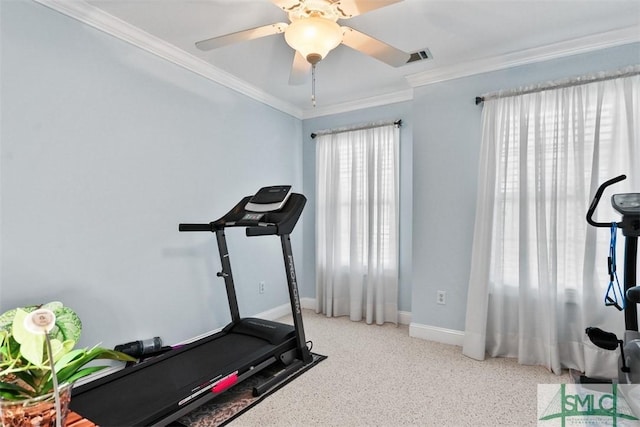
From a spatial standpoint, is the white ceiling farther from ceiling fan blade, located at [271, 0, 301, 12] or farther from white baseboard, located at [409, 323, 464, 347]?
white baseboard, located at [409, 323, 464, 347]

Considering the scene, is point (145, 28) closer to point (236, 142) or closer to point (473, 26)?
point (236, 142)

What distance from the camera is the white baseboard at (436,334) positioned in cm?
293

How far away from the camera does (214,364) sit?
2.09 meters

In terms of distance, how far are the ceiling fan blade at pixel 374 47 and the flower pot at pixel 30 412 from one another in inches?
73.3

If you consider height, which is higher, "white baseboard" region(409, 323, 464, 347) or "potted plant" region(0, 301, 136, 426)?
"potted plant" region(0, 301, 136, 426)

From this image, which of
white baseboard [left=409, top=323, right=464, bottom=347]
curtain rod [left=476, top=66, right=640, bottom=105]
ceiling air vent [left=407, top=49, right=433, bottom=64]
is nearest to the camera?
curtain rod [left=476, top=66, right=640, bottom=105]

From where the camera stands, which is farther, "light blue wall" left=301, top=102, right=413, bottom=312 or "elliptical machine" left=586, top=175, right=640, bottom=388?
"light blue wall" left=301, top=102, right=413, bottom=312

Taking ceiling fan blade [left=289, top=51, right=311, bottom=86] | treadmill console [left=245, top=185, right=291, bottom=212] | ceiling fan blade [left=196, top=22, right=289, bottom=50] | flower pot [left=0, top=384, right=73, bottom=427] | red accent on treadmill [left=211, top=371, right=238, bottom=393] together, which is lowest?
red accent on treadmill [left=211, top=371, right=238, bottom=393]

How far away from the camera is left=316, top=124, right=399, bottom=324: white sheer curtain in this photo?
349 centimetres

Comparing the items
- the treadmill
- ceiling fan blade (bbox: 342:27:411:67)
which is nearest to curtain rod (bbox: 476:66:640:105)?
ceiling fan blade (bbox: 342:27:411:67)

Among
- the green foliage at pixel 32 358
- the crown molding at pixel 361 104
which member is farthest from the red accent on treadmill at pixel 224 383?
the crown molding at pixel 361 104

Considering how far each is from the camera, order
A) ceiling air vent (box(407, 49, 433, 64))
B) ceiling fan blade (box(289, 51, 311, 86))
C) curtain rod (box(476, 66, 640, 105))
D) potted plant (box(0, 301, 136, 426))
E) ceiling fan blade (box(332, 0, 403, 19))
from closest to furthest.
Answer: potted plant (box(0, 301, 136, 426)), ceiling fan blade (box(332, 0, 403, 19)), ceiling fan blade (box(289, 51, 311, 86)), curtain rod (box(476, 66, 640, 105)), ceiling air vent (box(407, 49, 433, 64))

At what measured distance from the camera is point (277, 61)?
9.21 ft

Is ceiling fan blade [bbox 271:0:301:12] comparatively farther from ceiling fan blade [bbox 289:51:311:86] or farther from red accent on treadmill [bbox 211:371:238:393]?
red accent on treadmill [bbox 211:371:238:393]
